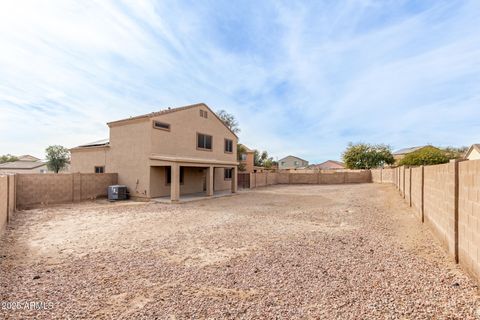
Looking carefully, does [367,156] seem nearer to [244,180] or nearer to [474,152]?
[474,152]

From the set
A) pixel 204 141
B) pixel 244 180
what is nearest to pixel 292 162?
pixel 244 180

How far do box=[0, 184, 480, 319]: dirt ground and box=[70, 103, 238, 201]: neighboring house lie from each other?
679 cm

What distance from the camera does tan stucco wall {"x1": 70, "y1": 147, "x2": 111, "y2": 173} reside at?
55.1 ft

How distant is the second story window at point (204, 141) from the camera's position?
18.3 metres

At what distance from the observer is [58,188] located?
43.4ft

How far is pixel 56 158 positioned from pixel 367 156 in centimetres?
4678

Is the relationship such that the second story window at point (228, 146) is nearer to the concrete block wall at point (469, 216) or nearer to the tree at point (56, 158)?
the concrete block wall at point (469, 216)

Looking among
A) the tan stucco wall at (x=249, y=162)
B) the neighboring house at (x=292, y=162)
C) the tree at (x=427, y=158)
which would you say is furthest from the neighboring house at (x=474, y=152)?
the neighboring house at (x=292, y=162)

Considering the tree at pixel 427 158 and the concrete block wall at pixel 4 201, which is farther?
the tree at pixel 427 158

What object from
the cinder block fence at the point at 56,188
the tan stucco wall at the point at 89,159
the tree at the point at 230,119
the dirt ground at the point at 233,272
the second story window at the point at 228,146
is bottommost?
the dirt ground at the point at 233,272

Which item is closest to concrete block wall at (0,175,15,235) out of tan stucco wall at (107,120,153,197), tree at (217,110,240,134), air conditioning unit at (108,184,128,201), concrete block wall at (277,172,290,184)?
air conditioning unit at (108,184,128,201)

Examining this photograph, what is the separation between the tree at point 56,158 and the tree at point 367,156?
43.5 meters

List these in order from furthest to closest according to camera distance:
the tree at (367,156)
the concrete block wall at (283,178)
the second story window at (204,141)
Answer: the tree at (367,156), the concrete block wall at (283,178), the second story window at (204,141)

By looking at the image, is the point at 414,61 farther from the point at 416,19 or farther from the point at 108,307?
the point at 108,307
